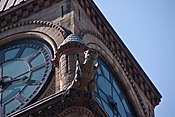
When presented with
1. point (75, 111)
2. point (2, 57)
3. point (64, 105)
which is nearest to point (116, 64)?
point (2, 57)

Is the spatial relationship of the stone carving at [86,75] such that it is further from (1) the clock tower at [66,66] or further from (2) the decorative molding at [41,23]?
(2) the decorative molding at [41,23]

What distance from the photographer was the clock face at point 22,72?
2473 cm

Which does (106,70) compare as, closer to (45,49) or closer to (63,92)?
(45,49)

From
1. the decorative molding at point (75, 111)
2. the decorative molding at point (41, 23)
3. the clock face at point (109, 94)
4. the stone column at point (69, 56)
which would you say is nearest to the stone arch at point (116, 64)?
the clock face at point (109, 94)

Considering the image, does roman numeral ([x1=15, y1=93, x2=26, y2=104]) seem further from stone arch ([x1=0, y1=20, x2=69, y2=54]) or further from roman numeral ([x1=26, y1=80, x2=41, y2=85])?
stone arch ([x1=0, y1=20, x2=69, y2=54])

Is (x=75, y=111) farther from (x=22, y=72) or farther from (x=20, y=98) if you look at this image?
(x=22, y=72)

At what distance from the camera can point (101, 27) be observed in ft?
90.4

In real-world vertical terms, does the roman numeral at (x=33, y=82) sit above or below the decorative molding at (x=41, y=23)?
below

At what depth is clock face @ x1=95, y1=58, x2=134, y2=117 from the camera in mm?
25531

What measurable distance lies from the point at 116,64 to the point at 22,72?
2.54 m

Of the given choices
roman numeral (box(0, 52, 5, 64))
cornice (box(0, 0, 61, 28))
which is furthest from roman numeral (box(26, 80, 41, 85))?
cornice (box(0, 0, 61, 28))

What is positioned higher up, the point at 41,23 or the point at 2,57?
the point at 41,23

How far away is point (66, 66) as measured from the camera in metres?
24.5

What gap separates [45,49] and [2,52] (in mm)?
1291
